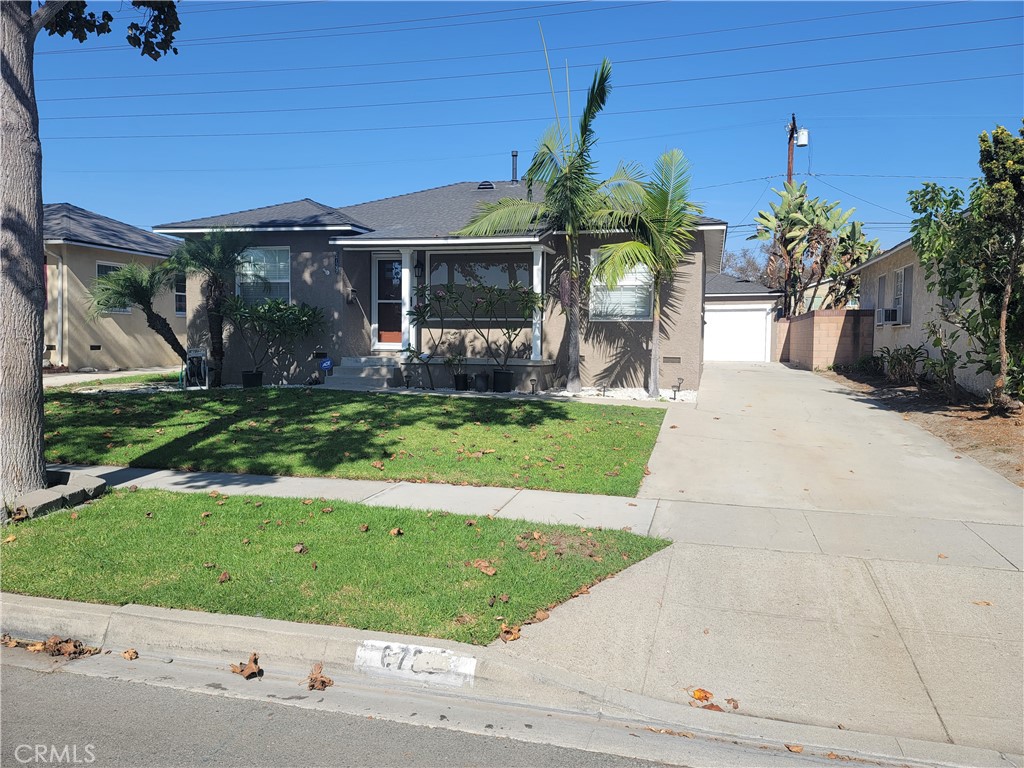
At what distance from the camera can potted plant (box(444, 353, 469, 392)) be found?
15.1 meters

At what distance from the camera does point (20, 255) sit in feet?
21.8

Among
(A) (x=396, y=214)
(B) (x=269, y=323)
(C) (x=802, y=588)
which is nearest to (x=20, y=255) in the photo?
(C) (x=802, y=588)

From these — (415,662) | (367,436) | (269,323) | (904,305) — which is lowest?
(415,662)

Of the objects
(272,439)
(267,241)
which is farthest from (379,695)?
(267,241)

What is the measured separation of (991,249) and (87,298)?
19.6m

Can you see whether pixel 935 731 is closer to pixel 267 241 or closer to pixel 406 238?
pixel 406 238

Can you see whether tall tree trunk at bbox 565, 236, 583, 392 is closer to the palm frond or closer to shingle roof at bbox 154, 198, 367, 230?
the palm frond

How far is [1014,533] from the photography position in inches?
257

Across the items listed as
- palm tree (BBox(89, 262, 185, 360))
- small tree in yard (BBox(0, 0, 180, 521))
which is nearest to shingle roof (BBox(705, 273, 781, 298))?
palm tree (BBox(89, 262, 185, 360))

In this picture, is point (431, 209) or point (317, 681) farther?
point (431, 209)

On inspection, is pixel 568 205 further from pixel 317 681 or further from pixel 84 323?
pixel 84 323

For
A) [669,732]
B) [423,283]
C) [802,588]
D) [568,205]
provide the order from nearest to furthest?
[669,732] < [802,588] < [568,205] < [423,283]

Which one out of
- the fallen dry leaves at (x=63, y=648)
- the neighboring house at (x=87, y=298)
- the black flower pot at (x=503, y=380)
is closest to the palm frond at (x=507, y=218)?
the black flower pot at (x=503, y=380)

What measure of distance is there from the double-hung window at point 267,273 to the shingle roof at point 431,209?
2.06m
